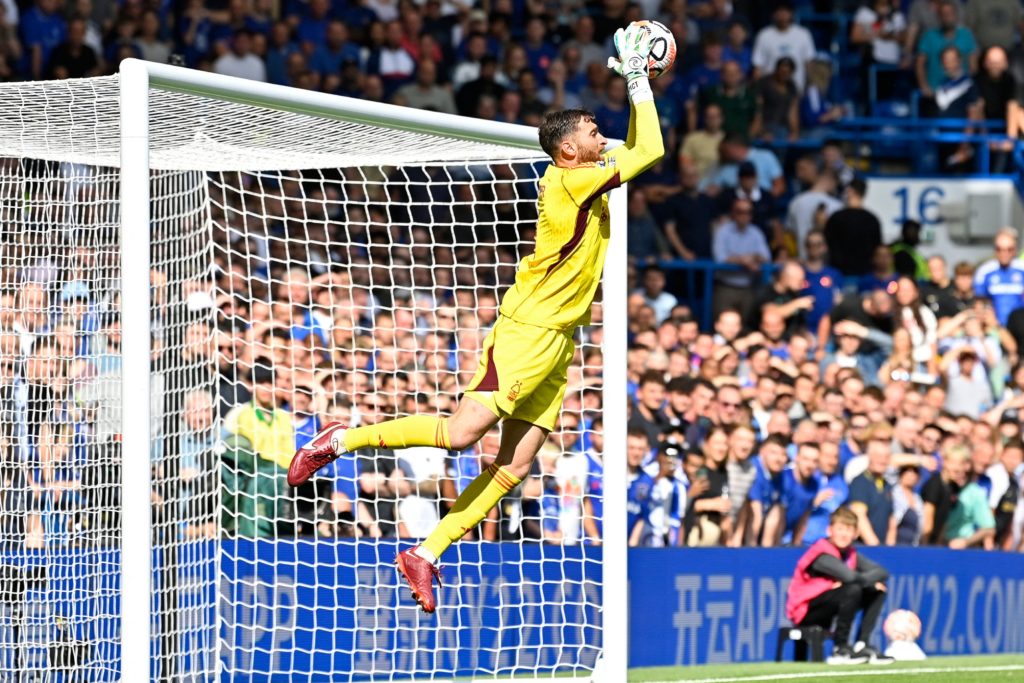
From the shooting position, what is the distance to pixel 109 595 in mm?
8352

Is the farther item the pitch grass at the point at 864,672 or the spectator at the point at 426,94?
the spectator at the point at 426,94

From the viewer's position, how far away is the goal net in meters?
7.26

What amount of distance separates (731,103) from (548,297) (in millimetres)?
9865

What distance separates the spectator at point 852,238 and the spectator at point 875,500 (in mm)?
3707

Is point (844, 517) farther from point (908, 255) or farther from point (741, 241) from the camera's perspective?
point (908, 255)

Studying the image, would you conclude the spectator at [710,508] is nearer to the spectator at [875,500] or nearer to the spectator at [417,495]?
the spectator at [875,500]

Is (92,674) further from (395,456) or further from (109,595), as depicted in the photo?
(395,456)

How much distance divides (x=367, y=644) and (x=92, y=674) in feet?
7.10

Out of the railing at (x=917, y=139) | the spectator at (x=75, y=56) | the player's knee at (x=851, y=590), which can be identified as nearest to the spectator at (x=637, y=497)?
the player's knee at (x=851, y=590)

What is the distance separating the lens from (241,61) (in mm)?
14633

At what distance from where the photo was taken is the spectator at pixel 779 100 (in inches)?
646

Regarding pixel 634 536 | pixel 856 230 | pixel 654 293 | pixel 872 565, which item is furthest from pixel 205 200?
pixel 856 230

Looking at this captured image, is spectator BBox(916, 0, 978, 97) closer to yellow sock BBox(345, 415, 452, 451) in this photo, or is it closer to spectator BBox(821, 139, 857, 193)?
spectator BBox(821, 139, 857, 193)

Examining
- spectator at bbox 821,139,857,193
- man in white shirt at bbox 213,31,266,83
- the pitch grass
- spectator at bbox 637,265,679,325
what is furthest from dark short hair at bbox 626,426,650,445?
spectator at bbox 821,139,857,193
